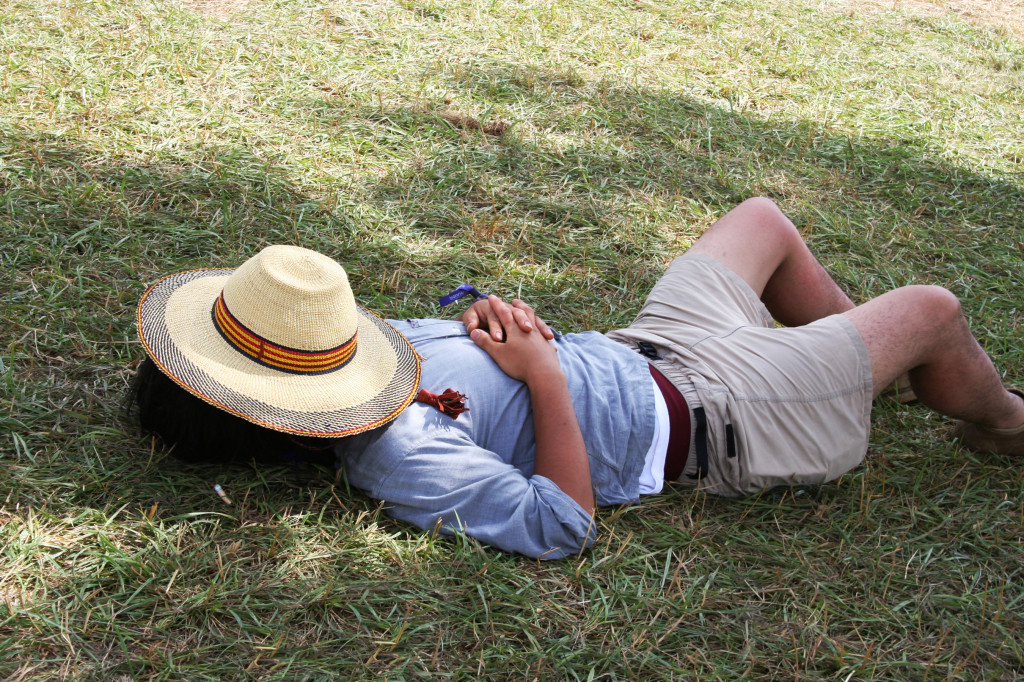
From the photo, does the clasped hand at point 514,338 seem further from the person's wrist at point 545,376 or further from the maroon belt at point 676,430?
the maroon belt at point 676,430

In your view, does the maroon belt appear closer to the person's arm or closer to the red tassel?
the person's arm

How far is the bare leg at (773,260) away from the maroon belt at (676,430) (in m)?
0.67

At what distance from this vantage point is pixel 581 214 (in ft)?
13.6

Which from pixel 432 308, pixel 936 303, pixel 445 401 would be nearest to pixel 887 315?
pixel 936 303

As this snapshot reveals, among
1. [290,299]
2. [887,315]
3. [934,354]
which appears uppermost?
[290,299]

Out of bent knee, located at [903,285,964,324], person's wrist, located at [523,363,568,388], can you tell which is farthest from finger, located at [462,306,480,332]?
bent knee, located at [903,285,964,324]

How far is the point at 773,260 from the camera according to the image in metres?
3.21

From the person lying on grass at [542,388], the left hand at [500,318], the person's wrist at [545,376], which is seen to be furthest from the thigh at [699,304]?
the person's wrist at [545,376]

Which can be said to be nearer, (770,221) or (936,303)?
(936,303)

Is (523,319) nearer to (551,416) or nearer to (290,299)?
(551,416)

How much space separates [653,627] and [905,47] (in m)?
5.76

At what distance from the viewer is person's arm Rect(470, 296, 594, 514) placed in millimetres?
2383

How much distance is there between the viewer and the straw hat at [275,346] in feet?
6.75

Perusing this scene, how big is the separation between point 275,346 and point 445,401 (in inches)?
19.0
